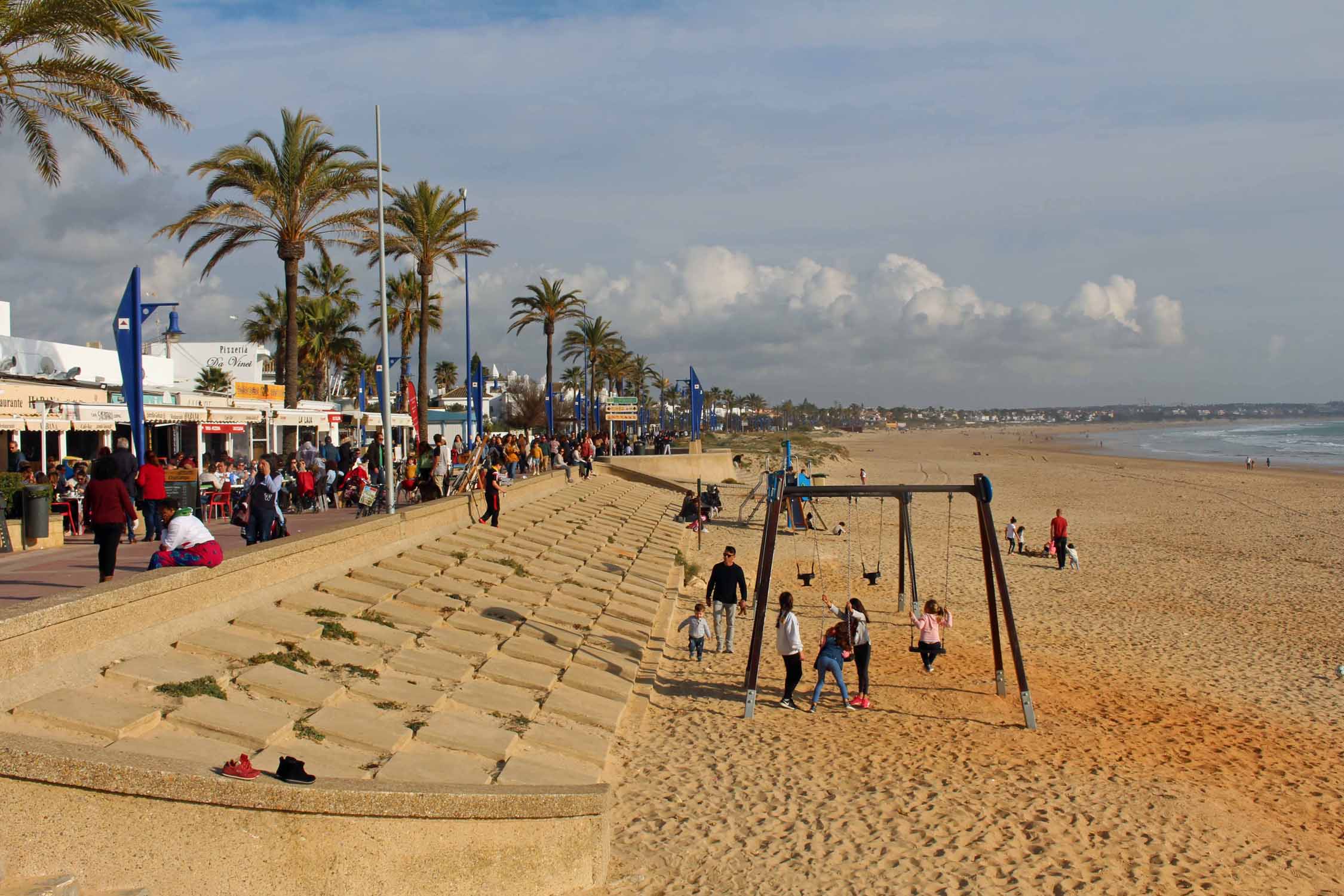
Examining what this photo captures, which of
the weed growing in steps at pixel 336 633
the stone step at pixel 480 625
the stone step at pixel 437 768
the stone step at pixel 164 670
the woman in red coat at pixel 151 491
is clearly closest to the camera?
the stone step at pixel 164 670

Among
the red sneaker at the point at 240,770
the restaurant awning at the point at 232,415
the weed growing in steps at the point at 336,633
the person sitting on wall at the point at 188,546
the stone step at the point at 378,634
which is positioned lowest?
the stone step at the point at 378,634

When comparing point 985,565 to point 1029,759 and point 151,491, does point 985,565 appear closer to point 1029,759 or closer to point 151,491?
point 1029,759

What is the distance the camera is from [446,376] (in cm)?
9800

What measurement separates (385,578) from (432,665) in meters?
2.46

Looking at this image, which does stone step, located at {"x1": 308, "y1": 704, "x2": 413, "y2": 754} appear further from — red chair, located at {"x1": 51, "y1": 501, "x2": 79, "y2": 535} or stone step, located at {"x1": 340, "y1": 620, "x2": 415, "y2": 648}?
red chair, located at {"x1": 51, "y1": 501, "x2": 79, "y2": 535}

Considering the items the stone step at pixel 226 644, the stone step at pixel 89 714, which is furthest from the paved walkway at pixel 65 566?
the stone step at pixel 226 644

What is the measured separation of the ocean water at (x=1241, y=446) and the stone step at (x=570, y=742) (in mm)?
75745

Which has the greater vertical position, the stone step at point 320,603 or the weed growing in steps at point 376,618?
the stone step at point 320,603

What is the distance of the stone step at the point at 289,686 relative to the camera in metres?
7.61

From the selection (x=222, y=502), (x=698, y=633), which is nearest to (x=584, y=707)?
(x=698, y=633)

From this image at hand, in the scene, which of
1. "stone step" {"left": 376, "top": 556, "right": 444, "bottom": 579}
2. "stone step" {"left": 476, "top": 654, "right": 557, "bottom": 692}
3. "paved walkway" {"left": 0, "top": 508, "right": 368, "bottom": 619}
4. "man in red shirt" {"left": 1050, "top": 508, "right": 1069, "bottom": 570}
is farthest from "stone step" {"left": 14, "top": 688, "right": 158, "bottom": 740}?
"man in red shirt" {"left": 1050, "top": 508, "right": 1069, "bottom": 570}

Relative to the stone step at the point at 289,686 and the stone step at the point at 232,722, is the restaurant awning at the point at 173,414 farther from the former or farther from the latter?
the stone step at the point at 232,722

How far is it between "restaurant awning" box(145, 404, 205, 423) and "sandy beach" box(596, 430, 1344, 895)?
463 inches

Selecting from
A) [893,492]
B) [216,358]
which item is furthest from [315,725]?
[216,358]
